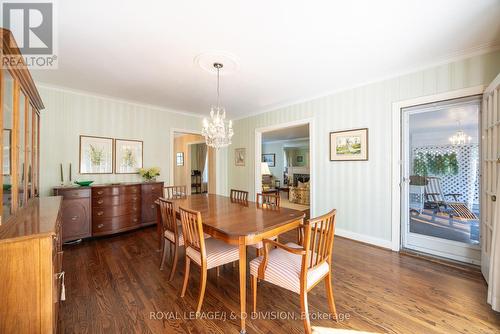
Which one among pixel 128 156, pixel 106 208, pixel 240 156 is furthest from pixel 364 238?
pixel 128 156

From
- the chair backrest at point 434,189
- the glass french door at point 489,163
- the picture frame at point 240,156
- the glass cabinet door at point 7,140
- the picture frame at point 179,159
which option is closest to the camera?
the glass cabinet door at point 7,140

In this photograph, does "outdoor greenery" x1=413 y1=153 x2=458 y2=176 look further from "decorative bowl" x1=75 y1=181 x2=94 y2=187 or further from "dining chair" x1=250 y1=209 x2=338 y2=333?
"decorative bowl" x1=75 y1=181 x2=94 y2=187

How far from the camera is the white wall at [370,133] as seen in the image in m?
2.53

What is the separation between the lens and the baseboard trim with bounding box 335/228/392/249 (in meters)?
3.06

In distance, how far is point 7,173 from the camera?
1376 millimetres

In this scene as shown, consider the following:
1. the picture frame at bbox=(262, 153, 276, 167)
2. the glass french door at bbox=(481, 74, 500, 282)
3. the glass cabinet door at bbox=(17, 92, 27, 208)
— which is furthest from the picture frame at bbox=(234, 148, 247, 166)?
the picture frame at bbox=(262, 153, 276, 167)

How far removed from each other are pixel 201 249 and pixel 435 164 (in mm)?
3205

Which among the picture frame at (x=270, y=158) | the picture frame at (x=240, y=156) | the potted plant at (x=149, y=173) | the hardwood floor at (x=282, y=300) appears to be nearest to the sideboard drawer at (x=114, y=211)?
the potted plant at (x=149, y=173)

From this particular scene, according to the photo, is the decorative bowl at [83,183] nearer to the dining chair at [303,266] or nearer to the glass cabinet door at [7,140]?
the glass cabinet door at [7,140]

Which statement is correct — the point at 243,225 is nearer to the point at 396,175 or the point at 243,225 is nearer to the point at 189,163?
the point at 396,175

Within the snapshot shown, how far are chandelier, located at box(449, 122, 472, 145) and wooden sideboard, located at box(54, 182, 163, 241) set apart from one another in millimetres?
4761

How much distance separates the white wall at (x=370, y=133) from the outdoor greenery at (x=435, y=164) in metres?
0.36

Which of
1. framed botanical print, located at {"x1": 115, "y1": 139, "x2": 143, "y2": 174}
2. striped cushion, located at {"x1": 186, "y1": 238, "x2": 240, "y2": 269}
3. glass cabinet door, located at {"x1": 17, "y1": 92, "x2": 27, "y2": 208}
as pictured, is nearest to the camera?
glass cabinet door, located at {"x1": 17, "y1": 92, "x2": 27, "y2": 208}

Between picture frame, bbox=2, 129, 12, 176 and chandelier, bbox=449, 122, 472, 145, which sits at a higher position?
chandelier, bbox=449, 122, 472, 145
